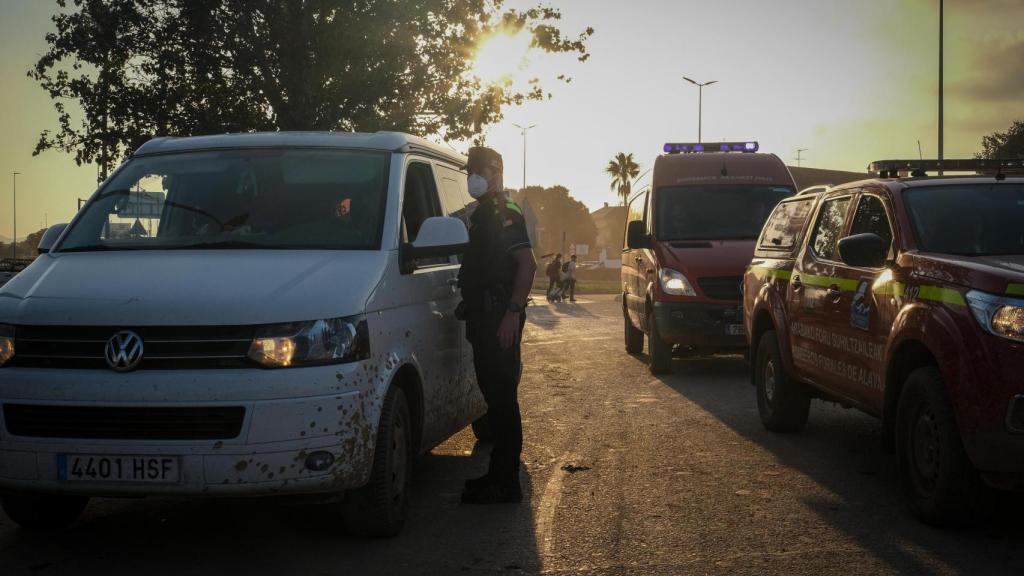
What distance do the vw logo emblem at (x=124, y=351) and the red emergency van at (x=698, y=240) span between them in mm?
8270

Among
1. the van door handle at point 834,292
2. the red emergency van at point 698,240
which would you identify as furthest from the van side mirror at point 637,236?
the van door handle at point 834,292

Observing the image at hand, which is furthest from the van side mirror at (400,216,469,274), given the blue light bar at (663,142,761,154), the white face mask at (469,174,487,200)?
the blue light bar at (663,142,761,154)

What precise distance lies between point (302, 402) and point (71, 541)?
5.11ft

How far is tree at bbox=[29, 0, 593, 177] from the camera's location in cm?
2519

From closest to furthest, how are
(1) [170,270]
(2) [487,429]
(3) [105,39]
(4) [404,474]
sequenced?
1. (1) [170,270]
2. (4) [404,474]
3. (2) [487,429]
4. (3) [105,39]

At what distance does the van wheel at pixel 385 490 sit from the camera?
199 inches

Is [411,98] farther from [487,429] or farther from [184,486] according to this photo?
[184,486]

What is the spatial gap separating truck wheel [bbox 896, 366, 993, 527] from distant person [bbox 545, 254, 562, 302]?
3237 centimetres

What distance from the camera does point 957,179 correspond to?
670 centimetres

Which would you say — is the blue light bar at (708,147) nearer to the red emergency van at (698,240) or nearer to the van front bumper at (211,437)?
the red emergency van at (698,240)

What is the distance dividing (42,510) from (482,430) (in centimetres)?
344

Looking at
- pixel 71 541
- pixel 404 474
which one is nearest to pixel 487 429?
pixel 404 474

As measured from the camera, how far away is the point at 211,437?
456 cm

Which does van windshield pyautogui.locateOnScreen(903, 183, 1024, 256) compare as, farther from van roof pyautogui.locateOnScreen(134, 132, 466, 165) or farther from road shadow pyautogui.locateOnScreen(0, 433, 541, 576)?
van roof pyautogui.locateOnScreen(134, 132, 466, 165)
